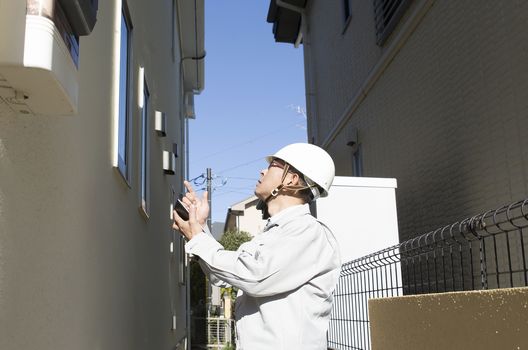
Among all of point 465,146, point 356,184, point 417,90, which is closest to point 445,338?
point 465,146

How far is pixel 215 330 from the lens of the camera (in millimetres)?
21125

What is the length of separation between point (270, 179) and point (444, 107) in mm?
4730

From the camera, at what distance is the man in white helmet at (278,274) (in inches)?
103

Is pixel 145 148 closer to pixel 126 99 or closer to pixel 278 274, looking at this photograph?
pixel 126 99

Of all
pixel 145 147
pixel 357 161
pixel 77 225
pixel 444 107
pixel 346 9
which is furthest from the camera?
pixel 346 9

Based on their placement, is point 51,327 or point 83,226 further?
point 83,226

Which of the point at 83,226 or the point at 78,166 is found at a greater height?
the point at 78,166

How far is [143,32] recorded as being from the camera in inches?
245

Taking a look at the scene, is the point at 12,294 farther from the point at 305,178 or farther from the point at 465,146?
the point at 465,146

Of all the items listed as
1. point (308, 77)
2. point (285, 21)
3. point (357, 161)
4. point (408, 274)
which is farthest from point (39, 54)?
point (285, 21)

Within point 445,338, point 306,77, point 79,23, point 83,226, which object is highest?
Result: point 306,77

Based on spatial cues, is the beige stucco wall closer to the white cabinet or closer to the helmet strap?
the helmet strap

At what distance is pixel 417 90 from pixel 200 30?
21.7ft

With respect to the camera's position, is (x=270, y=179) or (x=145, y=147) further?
(x=145, y=147)
